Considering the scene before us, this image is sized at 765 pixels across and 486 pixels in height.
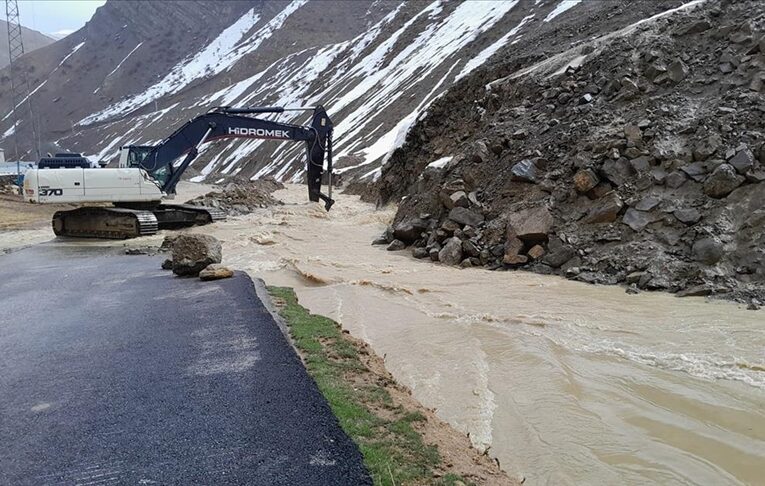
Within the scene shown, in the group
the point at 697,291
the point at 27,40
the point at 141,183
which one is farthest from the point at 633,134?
the point at 27,40

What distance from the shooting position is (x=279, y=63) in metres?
88.1

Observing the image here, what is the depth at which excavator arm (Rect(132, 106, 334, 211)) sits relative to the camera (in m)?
19.2

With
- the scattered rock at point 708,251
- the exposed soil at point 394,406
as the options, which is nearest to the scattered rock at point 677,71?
the scattered rock at point 708,251

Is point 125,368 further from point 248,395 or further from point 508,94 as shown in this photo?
point 508,94

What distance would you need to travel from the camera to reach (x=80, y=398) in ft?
15.8

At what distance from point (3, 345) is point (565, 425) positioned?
6218 millimetres

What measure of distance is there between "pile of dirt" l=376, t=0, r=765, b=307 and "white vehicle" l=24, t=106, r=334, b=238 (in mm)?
8578

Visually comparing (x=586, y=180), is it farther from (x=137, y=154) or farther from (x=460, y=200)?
(x=137, y=154)

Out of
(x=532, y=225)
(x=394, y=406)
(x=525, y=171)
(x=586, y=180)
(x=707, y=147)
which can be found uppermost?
(x=707, y=147)

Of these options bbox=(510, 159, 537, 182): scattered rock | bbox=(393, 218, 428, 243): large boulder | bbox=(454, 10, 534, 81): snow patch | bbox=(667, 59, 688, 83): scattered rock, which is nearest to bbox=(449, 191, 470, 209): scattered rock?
bbox=(393, 218, 428, 243): large boulder

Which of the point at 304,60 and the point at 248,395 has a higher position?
the point at 304,60

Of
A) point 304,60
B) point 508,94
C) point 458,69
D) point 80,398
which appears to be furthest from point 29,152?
point 80,398

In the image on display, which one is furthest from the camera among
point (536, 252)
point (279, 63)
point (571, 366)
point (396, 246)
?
point (279, 63)

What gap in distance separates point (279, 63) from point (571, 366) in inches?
3518
